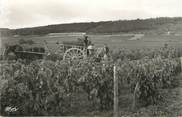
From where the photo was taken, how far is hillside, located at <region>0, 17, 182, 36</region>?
1048cm

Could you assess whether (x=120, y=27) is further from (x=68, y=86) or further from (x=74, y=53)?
(x=68, y=86)

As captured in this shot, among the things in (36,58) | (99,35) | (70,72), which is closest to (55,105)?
(70,72)

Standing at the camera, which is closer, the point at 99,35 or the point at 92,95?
the point at 92,95

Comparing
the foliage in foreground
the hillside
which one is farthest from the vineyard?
the hillside

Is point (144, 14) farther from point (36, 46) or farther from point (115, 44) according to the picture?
point (36, 46)

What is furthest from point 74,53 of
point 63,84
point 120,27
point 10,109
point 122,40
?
point 10,109

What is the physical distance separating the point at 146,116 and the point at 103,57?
3.90 m

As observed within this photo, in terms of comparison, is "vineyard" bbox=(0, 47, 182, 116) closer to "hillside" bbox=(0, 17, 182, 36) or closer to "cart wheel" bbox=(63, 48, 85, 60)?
"hillside" bbox=(0, 17, 182, 36)

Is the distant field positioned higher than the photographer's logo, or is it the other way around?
the distant field

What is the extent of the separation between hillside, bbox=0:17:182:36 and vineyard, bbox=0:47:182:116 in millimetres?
1458

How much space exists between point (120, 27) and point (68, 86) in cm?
337

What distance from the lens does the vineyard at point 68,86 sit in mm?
7992

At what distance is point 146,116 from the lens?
827 cm

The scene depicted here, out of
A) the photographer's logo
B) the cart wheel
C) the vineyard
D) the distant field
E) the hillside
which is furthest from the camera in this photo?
the cart wheel
